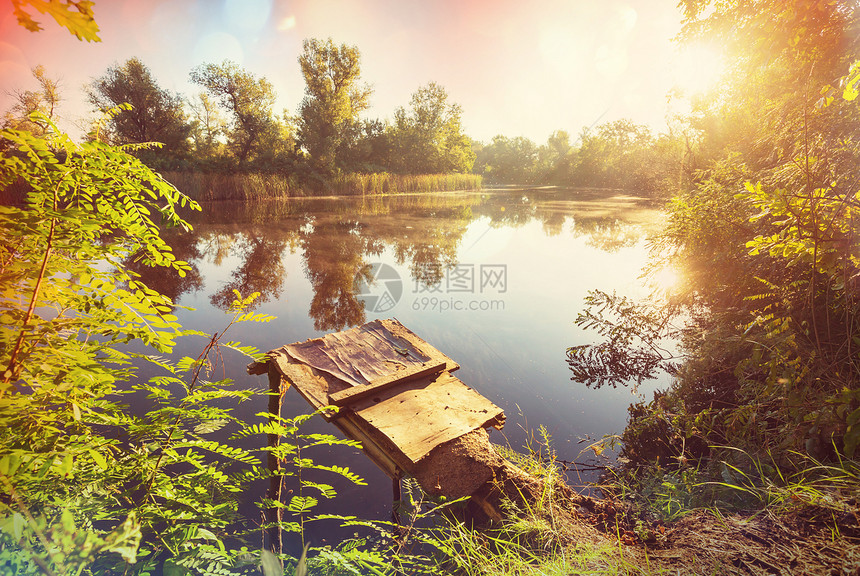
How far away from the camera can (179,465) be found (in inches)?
126

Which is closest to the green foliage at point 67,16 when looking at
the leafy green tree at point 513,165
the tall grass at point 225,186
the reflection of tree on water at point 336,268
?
the reflection of tree on water at point 336,268

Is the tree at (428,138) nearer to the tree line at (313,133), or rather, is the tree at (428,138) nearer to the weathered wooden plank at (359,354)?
the tree line at (313,133)

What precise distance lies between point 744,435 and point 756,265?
5.93 feet

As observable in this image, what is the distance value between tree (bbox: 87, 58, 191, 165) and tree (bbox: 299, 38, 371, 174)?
10.2 m

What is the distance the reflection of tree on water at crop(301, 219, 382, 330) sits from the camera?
21.4ft

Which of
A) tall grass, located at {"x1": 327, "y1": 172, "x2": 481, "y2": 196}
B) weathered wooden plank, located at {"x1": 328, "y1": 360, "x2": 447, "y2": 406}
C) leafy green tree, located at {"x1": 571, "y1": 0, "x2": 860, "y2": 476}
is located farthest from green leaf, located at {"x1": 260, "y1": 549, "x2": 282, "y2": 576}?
tall grass, located at {"x1": 327, "y1": 172, "x2": 481, "y2": 196}

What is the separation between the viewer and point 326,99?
34.7m

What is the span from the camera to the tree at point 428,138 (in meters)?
41.3

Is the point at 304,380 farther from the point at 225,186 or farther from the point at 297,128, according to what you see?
the point at 297,128

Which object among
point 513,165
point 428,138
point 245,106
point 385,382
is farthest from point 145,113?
point 513,165

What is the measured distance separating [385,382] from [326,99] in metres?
38.1

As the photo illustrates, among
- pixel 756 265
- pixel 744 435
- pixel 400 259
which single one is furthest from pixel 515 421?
pixel 400 259

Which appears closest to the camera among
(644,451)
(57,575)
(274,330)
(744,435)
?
(57,575)

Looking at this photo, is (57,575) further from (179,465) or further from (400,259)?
(400,259)
